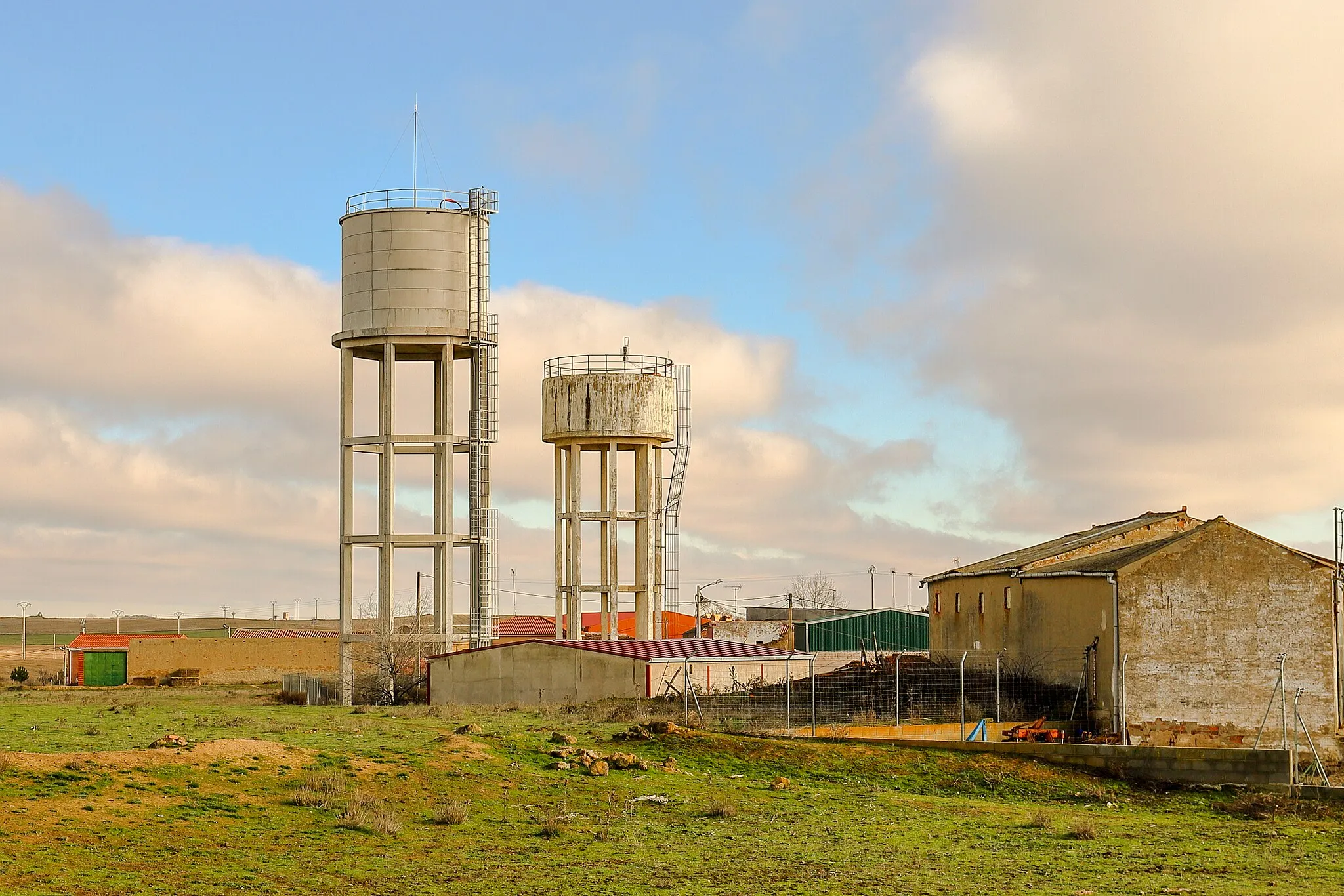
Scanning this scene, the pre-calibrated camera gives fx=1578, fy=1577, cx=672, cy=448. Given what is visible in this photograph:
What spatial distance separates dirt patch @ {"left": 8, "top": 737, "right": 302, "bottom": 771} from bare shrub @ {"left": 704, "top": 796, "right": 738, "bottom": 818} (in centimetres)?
648

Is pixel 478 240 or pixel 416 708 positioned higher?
pixel 478 240

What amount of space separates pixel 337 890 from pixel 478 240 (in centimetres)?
3662

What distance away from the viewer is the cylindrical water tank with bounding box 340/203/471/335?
4994 centimetres

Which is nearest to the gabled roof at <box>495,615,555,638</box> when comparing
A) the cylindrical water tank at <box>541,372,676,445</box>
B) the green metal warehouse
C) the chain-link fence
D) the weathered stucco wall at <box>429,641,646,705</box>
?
the green metal warehouse

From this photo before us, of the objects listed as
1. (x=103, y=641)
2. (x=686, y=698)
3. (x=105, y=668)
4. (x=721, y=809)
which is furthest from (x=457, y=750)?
(x=103, y=641)

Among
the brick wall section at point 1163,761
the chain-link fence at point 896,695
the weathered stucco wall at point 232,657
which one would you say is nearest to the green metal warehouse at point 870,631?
the weathered stucco wall at point 232,657

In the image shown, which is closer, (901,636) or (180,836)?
(180,836)

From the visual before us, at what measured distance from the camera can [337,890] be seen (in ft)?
57.0

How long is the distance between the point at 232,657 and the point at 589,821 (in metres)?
57.2

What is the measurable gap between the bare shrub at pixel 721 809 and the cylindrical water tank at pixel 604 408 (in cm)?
2807

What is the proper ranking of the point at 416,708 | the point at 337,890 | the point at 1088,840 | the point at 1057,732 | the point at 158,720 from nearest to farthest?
the point at 337,890, the point at 1088,840, the point at 158,720, the point at 1057,732, the point at 416,708

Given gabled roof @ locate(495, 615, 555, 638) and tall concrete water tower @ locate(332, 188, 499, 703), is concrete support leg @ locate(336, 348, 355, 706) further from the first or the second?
gabled roof @ locate(495, 615, 555, 638)

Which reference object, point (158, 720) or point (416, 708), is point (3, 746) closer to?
point (158, 720)

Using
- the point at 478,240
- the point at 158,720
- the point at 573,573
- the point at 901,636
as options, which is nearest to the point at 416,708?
the point at 158,720
